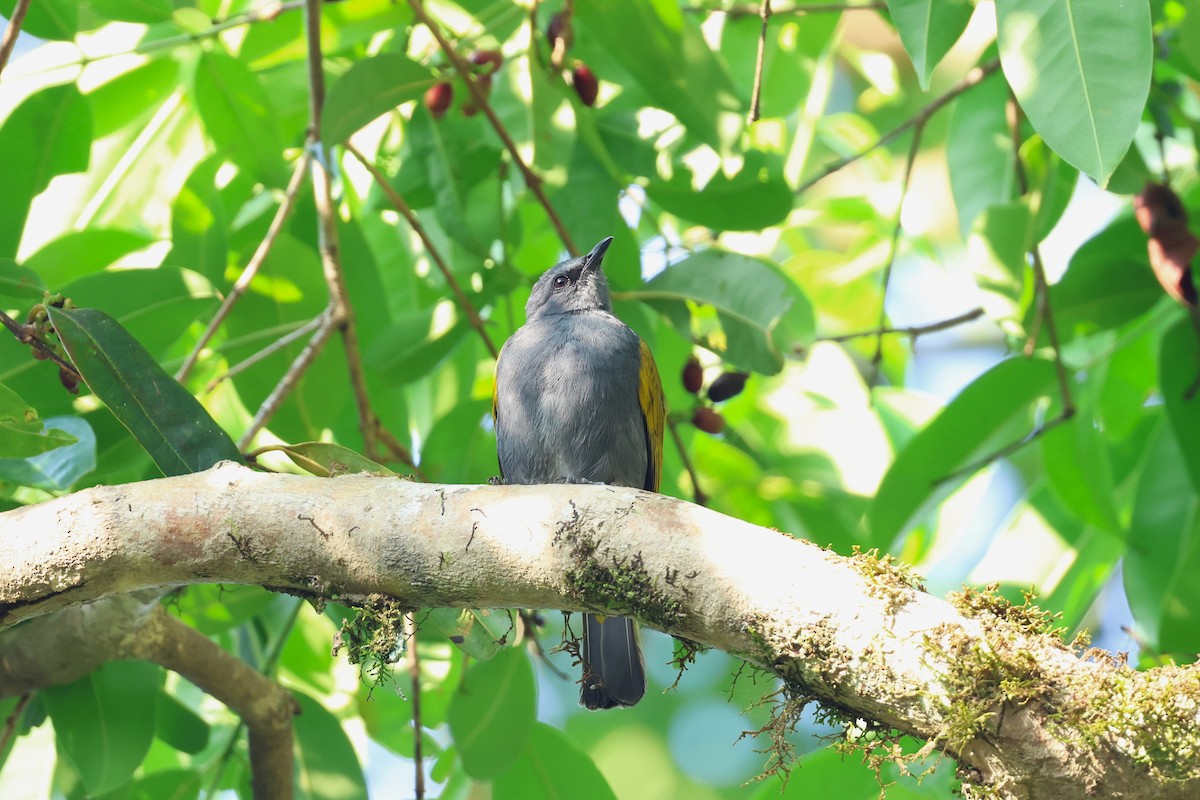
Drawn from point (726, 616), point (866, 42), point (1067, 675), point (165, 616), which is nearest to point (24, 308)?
point (165, 616)

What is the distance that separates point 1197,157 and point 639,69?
8.17ft

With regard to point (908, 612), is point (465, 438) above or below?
above

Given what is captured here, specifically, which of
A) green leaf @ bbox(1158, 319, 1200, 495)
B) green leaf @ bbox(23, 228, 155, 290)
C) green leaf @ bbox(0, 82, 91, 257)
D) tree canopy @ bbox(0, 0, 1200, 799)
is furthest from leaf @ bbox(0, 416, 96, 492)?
green leaf @ bbox(1158, 319, 1200, 495)

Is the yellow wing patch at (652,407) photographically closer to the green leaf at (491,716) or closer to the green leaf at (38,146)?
the green leaf at (491,716)

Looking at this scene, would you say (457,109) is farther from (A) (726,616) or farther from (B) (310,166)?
(A) (726,616)

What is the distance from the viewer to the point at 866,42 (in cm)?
810

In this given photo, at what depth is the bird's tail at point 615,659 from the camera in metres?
3.38

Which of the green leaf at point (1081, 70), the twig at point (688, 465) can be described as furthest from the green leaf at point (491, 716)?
the green leaf at point (1081, 70)

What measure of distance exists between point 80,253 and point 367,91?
4.11ft

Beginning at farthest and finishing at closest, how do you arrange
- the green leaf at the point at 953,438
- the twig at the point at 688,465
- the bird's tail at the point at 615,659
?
the green leaf at the point at 953,438 → the twig at the point at 688,465 → the bird's tail at the point at 615,659

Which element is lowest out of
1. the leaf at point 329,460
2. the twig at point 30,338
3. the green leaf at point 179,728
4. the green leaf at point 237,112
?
the green leaf at point 179,728

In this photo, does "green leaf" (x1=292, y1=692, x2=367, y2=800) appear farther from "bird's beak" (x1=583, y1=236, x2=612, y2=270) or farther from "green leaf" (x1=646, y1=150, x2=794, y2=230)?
"green leaf" (x1=646, y1=150, x2=794, y2=230)

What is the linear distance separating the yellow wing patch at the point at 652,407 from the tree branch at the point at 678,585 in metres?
1.68

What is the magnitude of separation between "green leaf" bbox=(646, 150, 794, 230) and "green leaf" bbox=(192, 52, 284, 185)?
140 centimetres
